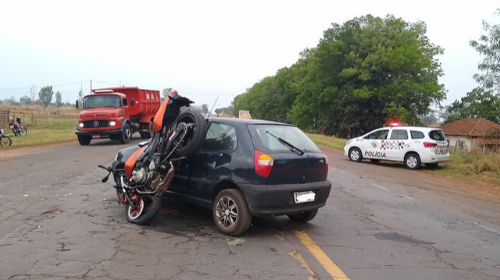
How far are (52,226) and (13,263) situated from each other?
157cm

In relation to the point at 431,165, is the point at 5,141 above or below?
above

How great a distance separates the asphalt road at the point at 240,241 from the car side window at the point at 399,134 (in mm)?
8266

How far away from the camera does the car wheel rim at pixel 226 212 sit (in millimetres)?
5898

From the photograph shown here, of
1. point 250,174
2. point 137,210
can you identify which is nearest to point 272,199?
point 250,174

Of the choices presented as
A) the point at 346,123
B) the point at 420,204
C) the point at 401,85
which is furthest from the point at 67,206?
the point at 346,123

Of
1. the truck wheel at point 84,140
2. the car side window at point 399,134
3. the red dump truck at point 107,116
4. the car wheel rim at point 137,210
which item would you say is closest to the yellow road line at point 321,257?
the car wheel rim at point 137,210

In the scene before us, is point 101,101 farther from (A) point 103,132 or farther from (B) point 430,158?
(B) point 430,158

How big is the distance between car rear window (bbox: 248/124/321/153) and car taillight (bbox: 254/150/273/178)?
142mm

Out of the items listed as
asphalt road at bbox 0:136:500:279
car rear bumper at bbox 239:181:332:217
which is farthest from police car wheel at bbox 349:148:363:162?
car rear bumper at bbox 239:181:332:217

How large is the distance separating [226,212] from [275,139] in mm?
1238

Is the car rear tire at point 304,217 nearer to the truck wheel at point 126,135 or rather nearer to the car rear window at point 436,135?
the car rear window at point 436,135

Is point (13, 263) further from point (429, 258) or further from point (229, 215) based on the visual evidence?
point (429, 258)

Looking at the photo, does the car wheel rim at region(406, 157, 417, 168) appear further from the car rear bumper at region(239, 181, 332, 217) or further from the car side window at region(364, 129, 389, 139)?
the car rear bumper at region(239, 181, 332, 217)

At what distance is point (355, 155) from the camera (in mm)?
19891
